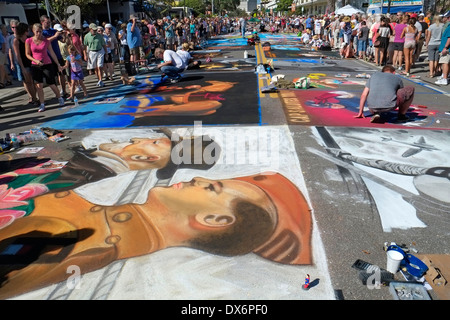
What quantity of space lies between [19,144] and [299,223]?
5190 mm

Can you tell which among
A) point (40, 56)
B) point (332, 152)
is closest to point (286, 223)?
point (332, 152)

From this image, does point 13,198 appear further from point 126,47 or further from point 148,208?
point 126,47

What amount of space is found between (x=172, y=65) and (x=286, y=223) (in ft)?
27.5

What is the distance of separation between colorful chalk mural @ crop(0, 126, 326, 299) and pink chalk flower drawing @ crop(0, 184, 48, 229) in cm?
1

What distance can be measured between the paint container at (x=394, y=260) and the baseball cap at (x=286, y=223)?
652 mm

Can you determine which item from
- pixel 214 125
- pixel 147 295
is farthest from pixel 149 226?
pixel 214 125

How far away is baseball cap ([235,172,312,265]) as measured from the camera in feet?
9.71

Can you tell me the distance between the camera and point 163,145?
5516 mm

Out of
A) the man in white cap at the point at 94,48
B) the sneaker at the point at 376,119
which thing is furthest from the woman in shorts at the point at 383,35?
the man in white cap at the point at 94,48

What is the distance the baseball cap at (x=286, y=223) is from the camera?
9.71 feet

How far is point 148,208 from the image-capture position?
373 centimetres
